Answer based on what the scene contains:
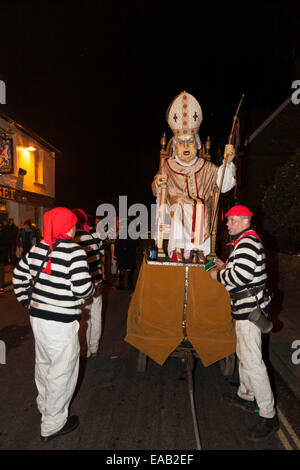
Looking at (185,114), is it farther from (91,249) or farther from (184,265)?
(91,249)

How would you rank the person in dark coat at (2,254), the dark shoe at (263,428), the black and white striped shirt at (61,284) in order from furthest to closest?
the person in dark coat at (2,254), the dark shoe at (263,428), the black and white striped shirt at (61,284)


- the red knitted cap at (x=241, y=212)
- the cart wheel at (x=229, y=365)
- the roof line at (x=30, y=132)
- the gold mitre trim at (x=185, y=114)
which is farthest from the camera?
the roof line at (x=30, y=132)

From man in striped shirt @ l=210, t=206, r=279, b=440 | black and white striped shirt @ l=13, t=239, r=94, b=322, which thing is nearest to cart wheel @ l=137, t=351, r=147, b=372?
man in striped shirt @ l=210, t=206, r=279, b=440

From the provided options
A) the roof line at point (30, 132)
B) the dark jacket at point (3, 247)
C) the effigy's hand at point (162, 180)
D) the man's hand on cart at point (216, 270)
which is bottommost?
the dark jacket at point (3, 247)

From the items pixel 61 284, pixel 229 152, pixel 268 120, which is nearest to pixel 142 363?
pixel 61 284

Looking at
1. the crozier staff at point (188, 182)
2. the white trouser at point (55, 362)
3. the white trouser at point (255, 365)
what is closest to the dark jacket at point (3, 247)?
the crozier staff at point (188, 182)

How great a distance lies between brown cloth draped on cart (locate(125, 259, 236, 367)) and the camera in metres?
3.78

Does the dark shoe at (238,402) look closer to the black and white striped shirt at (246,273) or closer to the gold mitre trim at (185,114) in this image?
the black and white striped shirt at (246,273)

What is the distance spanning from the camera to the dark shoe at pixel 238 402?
10.8 ft

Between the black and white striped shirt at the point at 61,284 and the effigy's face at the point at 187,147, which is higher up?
the effigy's face at the point at 187,147

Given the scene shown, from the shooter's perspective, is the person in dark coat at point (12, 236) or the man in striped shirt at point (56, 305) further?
the person in dark coat at point (12, 236)

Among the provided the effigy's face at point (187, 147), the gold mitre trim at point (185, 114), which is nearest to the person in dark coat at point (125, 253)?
the effigy's face at point (187, 147)

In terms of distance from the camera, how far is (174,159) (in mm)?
4969

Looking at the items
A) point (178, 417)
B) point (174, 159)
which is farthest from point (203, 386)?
point (174, 159)
